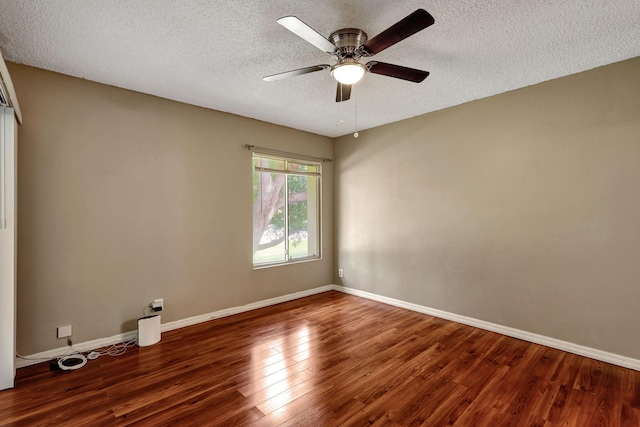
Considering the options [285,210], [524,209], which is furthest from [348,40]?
[285,210]

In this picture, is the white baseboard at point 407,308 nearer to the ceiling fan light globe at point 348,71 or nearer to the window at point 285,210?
the window at point 285,210

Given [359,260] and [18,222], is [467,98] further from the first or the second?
[18,222]

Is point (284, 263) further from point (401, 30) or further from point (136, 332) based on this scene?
point (401, 30)

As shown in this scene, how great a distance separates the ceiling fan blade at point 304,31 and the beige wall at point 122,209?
225 cm

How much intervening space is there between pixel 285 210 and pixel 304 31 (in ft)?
10.0

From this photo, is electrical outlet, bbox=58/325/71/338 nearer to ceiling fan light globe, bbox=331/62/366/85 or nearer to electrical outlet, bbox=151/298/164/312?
electrical outlet, bbox=151/298/164/312

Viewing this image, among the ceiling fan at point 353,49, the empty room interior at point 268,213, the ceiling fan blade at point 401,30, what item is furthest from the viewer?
the empty room interior at point 268,213

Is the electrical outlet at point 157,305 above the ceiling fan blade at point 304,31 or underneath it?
underneath

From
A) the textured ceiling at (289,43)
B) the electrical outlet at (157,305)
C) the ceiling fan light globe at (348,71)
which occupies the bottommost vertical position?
the electrical outlet at (157,305)

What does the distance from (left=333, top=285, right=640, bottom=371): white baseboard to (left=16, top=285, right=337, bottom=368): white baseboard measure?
1347mm

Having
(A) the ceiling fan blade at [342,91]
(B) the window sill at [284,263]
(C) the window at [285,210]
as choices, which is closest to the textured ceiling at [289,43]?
(A) the ceiling fan blade at [342,91]

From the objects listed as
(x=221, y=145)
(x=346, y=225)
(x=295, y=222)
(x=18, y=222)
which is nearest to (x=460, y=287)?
(x=346, y=225)

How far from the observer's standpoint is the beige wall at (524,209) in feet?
8.45

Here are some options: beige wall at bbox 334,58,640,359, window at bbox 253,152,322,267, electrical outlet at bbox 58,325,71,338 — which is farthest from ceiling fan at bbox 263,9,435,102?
electrical outlet at bbox 58,325,71,338
